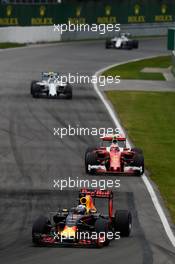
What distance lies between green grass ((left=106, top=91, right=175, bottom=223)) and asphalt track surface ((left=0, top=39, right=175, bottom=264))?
795 mm

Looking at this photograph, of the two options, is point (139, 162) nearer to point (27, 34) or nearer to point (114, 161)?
point (114, 161)

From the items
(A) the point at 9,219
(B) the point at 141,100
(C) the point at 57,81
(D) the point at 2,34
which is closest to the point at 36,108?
(C) the point at 57,81

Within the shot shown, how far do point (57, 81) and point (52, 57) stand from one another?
79.8 ft

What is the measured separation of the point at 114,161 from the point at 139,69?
3708 centimetres

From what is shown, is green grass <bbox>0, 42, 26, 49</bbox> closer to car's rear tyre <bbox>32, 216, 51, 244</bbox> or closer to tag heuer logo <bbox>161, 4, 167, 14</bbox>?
tag heuer logo <bbox>161, 4, 167, 14</bbox>

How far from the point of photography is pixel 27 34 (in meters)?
82.8

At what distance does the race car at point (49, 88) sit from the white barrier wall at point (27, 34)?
31.1 meters

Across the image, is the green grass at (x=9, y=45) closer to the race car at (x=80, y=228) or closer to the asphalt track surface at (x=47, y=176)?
the asphalt track surface at (x=47, y=176)

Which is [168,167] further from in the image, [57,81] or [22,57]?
[22,57]

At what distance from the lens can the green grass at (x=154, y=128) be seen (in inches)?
1254

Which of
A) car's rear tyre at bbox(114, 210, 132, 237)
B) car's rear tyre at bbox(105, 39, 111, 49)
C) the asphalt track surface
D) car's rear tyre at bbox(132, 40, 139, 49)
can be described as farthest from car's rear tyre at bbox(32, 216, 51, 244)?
car's rear tyre at bbox(132, 40, 139, 49)

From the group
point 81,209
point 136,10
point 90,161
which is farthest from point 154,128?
point 136,10

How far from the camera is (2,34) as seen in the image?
3187 inches

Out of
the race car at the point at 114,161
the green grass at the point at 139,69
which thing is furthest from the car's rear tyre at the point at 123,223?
the green grass at the point at 139,69
